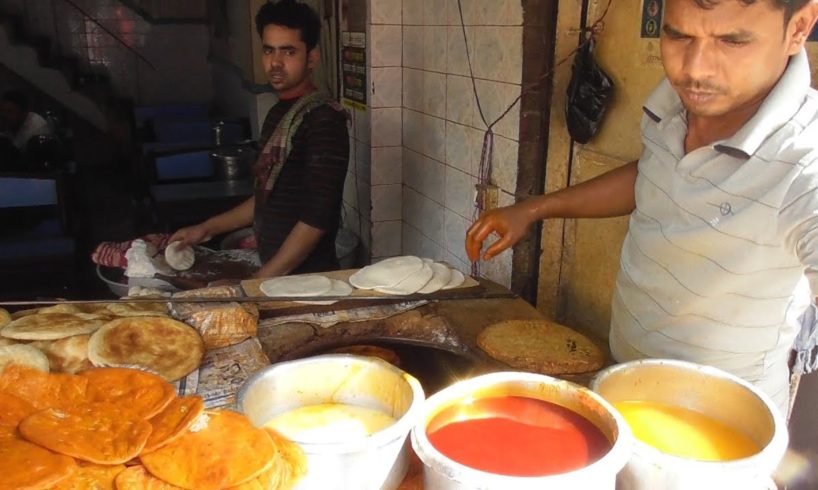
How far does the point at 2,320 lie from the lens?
2.00 meters

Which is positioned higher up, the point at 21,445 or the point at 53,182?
the point at 21,445

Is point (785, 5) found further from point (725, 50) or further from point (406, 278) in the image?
point (406, 278)

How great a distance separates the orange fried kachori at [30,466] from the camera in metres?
1.02

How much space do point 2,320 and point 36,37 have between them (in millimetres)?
10797

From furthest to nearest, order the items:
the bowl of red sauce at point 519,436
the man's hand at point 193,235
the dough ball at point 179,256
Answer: the man's hand at point 193,235, the dough ball at point 179,256, the bowl of red sauce at point 519,436

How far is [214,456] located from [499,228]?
1.25m

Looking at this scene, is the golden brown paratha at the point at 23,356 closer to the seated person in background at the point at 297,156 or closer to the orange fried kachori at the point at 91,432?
the orange fried kachori at the point at 91,432

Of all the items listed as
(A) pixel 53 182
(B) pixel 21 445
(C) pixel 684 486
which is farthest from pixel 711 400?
(A) pixel 53 182

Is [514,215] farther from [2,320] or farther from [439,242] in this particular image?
[439,242]

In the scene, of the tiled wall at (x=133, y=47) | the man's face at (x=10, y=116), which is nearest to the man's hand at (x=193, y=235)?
the man's face at (x=10, y=116)

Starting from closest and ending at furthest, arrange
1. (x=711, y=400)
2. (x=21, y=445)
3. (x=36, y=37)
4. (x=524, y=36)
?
(x=21, y=445) < (x=711, y=400) < (x=524, y=36) < (x=36, y=37)

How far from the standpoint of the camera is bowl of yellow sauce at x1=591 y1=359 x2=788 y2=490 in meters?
1.01

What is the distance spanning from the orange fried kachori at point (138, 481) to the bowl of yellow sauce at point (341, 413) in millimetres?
208

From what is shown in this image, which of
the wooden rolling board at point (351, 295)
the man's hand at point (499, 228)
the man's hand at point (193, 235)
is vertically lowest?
the man's hand at point (193, 235)
